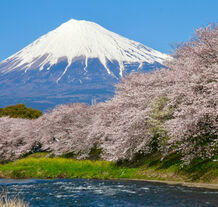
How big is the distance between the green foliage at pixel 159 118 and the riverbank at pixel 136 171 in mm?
1931

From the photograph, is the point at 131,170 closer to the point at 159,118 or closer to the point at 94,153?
the point at 159,118

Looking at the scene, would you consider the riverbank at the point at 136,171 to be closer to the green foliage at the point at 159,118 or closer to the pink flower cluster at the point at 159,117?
the pink flower cluster at the point at 159,117

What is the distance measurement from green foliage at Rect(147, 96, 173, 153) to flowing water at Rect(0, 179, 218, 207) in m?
6.37

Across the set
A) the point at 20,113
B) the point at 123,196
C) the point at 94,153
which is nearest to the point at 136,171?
the point at 123,196

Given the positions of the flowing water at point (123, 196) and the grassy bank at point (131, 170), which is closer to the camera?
the flowing water at point (123, 196)

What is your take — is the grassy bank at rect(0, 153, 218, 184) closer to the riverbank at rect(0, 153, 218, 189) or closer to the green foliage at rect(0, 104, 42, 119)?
the riverbank at rect(0, 153, 218, 189)

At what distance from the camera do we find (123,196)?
2339 centimetres

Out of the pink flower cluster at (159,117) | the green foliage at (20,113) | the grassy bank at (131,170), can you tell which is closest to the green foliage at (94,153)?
the pink flower cluster at (159,117)

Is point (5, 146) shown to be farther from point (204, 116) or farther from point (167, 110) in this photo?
point (204, 116)

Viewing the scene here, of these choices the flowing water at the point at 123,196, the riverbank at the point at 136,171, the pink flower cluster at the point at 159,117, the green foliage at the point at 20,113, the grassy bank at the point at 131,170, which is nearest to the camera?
the flowing water at the point at 123,196

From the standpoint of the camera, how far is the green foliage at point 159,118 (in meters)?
33.4

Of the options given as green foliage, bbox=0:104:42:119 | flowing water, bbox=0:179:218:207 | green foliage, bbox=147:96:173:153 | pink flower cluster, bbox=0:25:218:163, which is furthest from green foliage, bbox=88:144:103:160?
green foliage, bbox=0:104:42:119

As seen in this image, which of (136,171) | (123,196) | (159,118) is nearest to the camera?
(123,196)

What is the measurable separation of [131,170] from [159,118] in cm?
585
